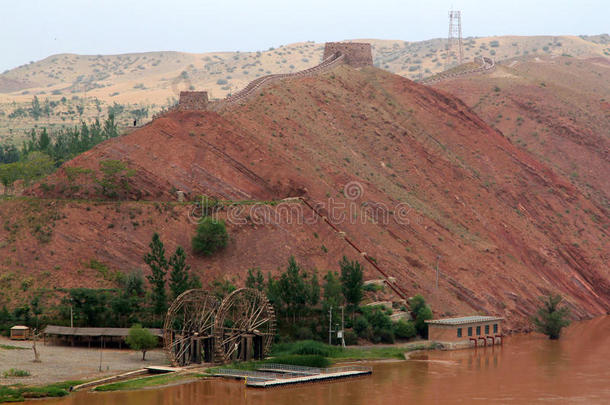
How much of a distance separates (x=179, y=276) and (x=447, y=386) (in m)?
19.5

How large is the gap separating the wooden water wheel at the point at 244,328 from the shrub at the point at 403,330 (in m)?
10.4

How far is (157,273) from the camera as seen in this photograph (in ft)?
200

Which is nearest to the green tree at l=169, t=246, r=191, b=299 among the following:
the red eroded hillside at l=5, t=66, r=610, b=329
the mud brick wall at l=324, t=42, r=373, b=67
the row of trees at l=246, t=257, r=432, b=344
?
the red eroded hillside at l=5, t=66, r=610, b=329

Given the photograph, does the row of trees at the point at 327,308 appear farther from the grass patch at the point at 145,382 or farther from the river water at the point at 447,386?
the grass patch at the point at 145,382

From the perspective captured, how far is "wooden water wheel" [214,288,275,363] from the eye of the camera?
54.8 m

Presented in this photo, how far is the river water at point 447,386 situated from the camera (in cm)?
4812

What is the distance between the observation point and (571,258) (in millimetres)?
86062

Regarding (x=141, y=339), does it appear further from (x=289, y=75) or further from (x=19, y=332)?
(x=289, y=75)

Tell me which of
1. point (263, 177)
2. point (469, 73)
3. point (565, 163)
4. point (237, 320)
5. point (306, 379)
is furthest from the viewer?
point (469, 73)

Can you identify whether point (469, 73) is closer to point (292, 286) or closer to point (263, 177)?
point (263, 177)

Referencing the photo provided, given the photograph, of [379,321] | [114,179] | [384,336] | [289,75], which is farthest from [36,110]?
[384,336]

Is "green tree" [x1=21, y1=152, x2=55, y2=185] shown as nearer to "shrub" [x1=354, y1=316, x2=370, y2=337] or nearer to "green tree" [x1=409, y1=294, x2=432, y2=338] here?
"shrub" [x1=354, y1=316, x2=370, y2=337]

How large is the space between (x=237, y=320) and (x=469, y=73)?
80.0 metres

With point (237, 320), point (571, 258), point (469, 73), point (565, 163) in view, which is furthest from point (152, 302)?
point (469, 73)
